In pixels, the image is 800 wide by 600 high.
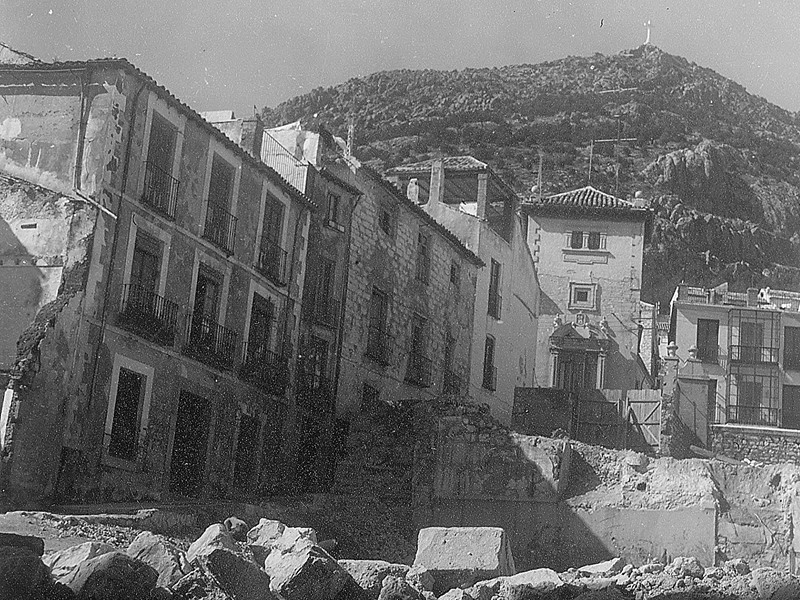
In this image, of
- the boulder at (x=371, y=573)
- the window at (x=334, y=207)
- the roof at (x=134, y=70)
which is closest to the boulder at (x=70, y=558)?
the boulder at (x=371, y=573)

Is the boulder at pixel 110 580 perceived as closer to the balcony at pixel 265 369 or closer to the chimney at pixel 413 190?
the balcony at pixel 265 369

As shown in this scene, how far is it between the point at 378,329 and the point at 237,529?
15282 millimetres

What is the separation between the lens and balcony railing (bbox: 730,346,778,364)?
170 feet

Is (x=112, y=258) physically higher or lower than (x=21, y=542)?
higher

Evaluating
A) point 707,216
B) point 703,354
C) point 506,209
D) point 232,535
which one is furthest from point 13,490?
point 707,216

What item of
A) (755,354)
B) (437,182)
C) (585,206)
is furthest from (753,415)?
(437,182)

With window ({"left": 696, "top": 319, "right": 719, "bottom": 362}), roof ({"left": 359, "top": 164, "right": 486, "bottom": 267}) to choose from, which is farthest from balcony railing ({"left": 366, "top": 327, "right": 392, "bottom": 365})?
window ({"left": 696, "top": 319, "right": 719, "bottom": 362})

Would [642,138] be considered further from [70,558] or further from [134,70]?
[70,558]

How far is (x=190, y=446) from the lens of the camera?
25.8 m

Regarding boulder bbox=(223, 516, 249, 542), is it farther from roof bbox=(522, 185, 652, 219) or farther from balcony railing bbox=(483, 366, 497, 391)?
roof bbox=(522, 185, 652, 219)

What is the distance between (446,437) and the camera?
28.1 meters

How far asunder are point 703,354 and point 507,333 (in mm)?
13299

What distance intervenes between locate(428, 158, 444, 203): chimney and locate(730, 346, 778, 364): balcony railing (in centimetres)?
1776

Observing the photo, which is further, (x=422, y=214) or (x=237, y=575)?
(x=422, y=214)
